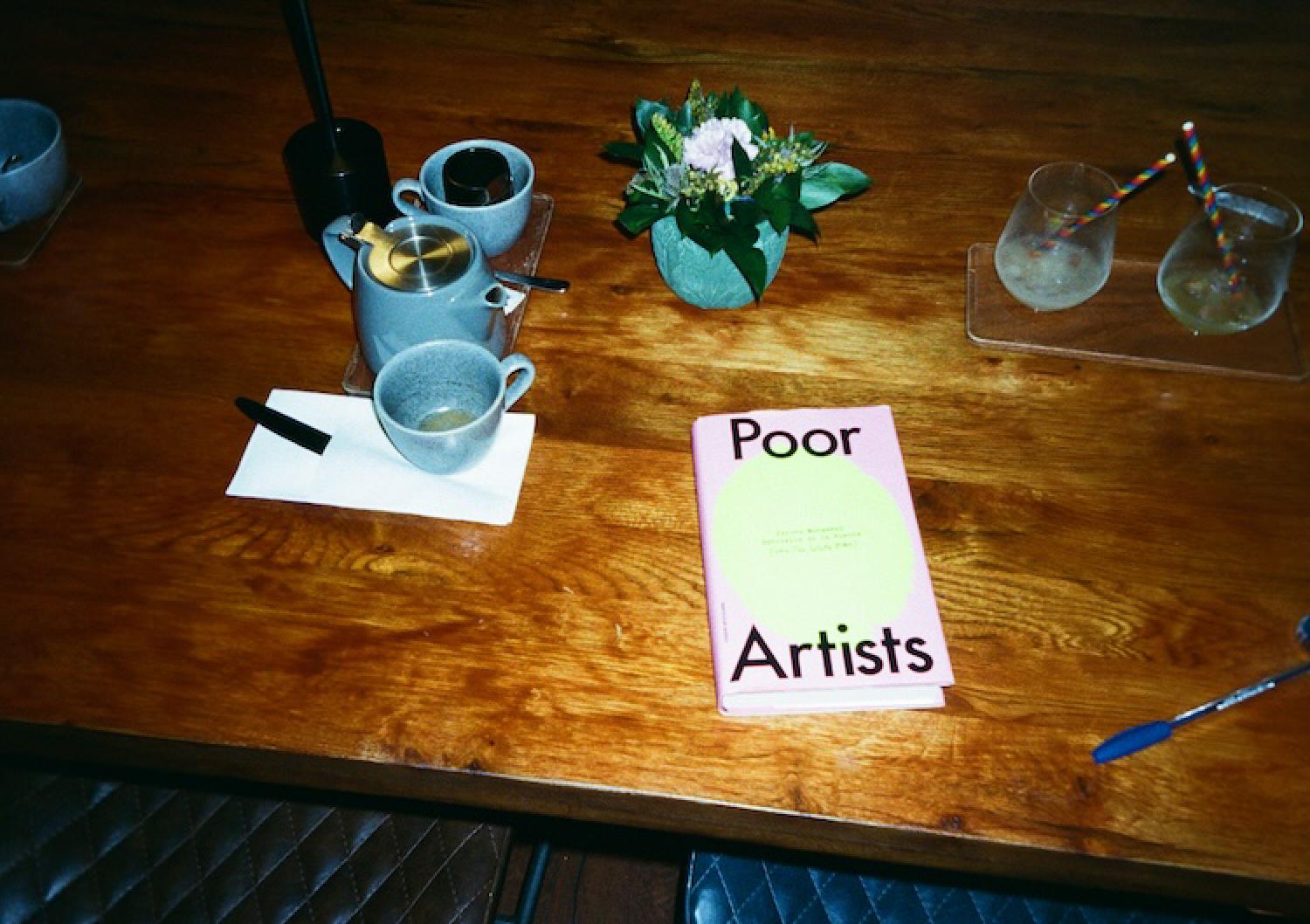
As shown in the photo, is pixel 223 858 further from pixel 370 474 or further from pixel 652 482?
→ pixel 652 482

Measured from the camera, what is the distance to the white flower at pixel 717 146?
864mm

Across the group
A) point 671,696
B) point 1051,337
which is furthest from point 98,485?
point 1051,337

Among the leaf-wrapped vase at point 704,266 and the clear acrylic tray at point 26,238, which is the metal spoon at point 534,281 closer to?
the leaf-wrapped vase at point 704,266

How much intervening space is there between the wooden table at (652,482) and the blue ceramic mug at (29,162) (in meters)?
0.04

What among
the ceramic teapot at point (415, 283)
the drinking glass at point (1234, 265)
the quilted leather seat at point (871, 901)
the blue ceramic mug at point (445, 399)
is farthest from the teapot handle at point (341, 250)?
the drinking glass at point (1234, 265)

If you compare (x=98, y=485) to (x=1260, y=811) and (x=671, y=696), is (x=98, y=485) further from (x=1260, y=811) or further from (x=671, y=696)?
(x=1260, y=811)

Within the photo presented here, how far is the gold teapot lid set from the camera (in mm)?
871

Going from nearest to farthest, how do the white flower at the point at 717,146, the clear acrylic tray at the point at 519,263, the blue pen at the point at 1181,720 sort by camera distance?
the blue pen at the point at 1181,720, the white flower at the point at 717,146, the clear acrylic tray at the point at 519,263

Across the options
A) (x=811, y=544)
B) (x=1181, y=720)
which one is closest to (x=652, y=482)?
(x=811, y=544)

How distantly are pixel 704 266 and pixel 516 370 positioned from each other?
218 millimetres

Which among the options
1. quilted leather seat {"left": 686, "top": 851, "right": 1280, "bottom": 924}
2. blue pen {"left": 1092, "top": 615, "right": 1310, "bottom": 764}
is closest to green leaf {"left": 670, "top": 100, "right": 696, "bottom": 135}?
blue pen {"left": 1092, "top": 615, "right": 1310, "bottom": 764}

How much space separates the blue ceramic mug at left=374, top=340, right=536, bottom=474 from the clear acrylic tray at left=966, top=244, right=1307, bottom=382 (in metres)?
0.50

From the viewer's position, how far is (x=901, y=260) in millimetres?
1063

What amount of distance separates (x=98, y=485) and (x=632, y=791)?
0.58 m
